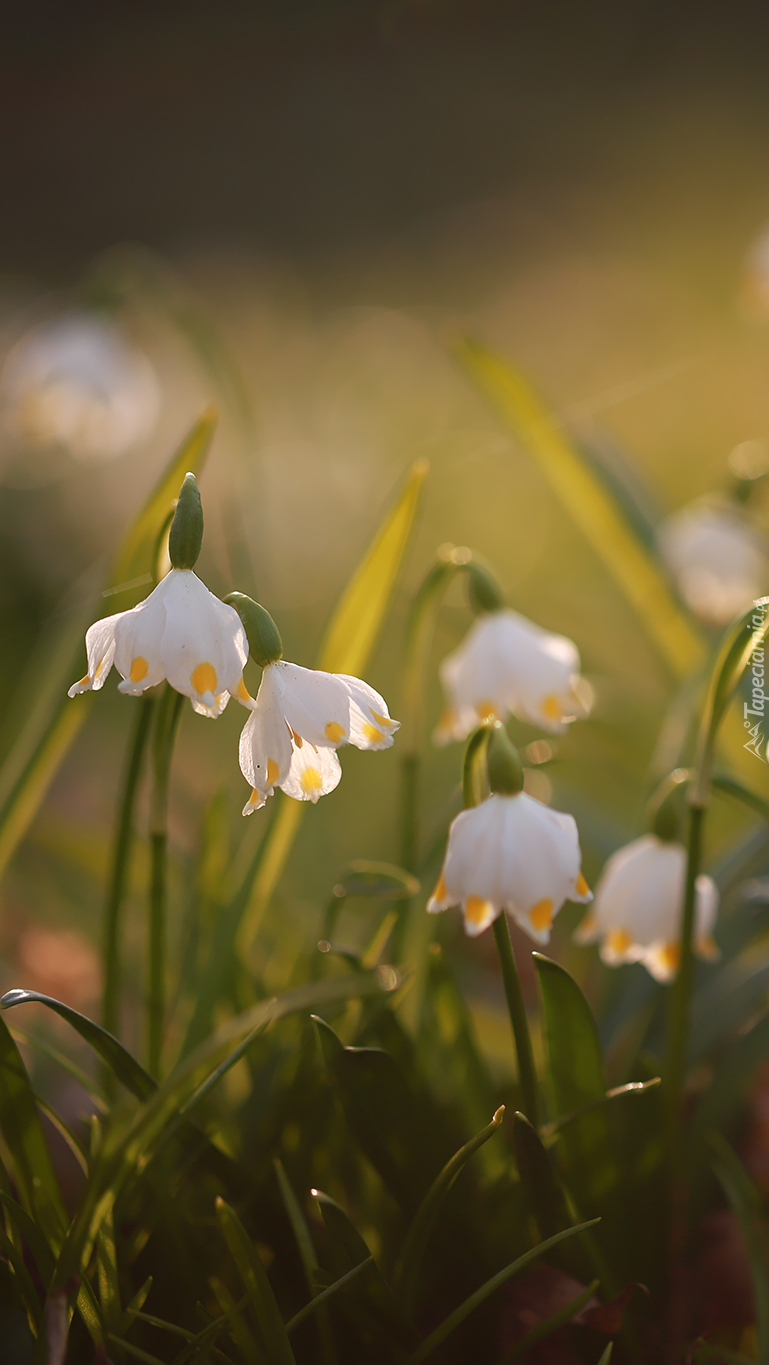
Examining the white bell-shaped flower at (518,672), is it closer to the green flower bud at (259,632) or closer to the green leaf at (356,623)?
the green leaf at (356,623)

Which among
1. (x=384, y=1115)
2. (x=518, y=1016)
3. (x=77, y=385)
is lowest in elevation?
(x=384, y=1115)

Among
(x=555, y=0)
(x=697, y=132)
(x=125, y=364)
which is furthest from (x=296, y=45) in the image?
(x=125, y=364)

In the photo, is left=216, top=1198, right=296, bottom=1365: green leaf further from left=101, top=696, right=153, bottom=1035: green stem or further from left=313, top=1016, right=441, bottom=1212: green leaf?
left=101, top=696, right=153, bottom=1035: green stem

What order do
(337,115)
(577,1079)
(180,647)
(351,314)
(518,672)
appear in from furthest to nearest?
(337,115), (351,314), (518,672), (577,1079), (180,647)

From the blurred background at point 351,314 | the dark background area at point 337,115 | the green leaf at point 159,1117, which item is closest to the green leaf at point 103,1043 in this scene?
the green leaf at point 159,1117

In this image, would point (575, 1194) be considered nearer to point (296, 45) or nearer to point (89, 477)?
point (89, 477)

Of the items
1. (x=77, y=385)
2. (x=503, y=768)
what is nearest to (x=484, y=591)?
(x=503, y=768)

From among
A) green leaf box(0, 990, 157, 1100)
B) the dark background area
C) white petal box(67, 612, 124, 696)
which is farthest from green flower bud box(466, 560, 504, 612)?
the dark background area

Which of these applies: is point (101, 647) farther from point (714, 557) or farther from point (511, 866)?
point (714, 557)
